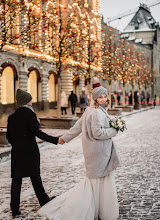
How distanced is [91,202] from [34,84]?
28270mm

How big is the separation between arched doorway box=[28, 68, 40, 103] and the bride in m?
26.7

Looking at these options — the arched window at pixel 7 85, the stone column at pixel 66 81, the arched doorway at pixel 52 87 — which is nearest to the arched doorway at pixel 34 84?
the arched window at pixel 7 85

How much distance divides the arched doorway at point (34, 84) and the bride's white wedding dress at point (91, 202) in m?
26.8

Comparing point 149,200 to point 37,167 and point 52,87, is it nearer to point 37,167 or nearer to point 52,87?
point 37,167

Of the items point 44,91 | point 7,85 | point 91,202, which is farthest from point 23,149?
point 44,91

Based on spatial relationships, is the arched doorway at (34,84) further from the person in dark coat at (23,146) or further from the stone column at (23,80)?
the person in dark coat at (23,146)

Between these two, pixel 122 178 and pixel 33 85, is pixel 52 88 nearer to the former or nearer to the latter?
pixel 33 85

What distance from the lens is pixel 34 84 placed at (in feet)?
106

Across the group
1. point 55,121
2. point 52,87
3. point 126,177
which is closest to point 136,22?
point 52,87

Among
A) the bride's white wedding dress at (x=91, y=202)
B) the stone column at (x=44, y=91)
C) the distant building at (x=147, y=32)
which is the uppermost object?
the distant building at (x=147, y=32)

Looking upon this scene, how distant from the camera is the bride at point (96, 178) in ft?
14.6

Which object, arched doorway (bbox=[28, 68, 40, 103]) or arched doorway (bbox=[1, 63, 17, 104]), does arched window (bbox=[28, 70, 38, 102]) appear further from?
arched doorway (bbox=[1, 63, 17, 104])

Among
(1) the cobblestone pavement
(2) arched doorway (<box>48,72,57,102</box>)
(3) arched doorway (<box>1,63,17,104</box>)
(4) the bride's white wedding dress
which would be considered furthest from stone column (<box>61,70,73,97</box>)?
(4) the bride's white wedding dress

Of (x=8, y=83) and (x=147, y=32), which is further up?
(x=147, y=32)
